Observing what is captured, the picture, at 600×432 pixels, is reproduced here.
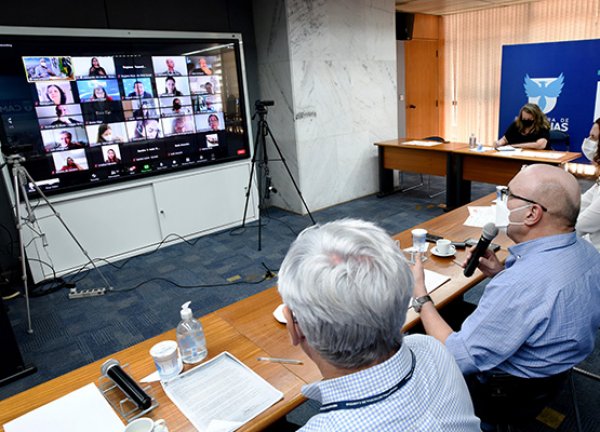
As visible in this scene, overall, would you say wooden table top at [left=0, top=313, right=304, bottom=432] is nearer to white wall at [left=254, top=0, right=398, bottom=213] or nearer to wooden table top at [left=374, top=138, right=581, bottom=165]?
wooden table top at [left=374, top=138, right=581, bottom=165]

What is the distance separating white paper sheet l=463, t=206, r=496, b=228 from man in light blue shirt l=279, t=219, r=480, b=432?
1.79 metres

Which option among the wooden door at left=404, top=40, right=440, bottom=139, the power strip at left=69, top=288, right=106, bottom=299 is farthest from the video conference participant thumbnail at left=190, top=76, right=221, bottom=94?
the wooden door at left=404, top=40, right=440, bottom=139

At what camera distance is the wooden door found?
721cm

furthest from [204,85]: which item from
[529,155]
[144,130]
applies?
[529,155]

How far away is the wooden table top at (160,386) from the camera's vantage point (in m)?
1.10

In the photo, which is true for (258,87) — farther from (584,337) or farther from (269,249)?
(584,337)

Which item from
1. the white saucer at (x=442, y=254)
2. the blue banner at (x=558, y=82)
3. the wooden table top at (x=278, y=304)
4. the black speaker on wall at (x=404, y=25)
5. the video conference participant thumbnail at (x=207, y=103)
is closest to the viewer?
the wooden table top at (x=278, y=304)

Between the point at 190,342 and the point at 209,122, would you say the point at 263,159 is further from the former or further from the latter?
the point at 190,342

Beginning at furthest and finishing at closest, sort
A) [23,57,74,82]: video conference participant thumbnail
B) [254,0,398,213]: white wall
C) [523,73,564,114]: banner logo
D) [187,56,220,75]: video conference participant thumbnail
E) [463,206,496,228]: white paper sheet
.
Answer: [523,73,564,114]: banner logo < [254,0,398,213]: white wall < [187,56,220,75]: video conference participant thumbnail < [23,57,74,82]: video conference participant thumbnail < [463,206,496,228]: white paper sheet

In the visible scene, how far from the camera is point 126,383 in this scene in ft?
3.85

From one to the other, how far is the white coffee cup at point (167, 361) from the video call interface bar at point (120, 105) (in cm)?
302

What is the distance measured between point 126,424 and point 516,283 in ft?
3.81

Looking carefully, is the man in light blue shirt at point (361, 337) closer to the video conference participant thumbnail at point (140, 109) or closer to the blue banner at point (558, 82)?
the video conference participant thumbnail at point (140, 109)

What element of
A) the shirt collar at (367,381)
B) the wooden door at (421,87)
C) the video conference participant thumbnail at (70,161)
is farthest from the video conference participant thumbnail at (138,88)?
the wooden door at (421,87)
